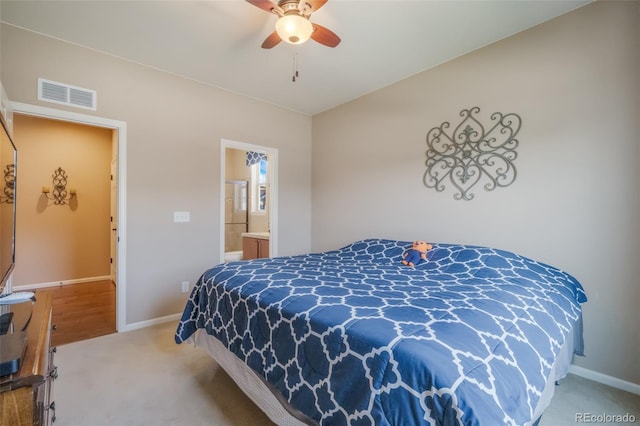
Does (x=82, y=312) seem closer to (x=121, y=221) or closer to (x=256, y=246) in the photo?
(x=121, y=221)

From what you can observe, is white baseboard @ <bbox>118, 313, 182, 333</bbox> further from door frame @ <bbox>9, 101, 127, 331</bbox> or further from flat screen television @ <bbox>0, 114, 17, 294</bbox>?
flat screen television @ <bbox>0, 114, 17, 294</bbox>

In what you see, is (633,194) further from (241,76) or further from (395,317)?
(241,76)

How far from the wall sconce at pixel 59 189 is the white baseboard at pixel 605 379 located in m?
6.52

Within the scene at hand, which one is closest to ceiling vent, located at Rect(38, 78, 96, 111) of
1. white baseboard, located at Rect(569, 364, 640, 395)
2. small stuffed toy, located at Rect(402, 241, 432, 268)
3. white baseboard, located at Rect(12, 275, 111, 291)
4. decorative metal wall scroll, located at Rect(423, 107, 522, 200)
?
white baseboard, located at Rect(12, 275, 111, 291)

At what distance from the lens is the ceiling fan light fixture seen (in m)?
1.83

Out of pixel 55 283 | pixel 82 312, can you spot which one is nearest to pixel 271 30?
pixel 82 312

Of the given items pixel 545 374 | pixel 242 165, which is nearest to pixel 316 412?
pixel 545 374

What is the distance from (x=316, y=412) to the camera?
1.24 m

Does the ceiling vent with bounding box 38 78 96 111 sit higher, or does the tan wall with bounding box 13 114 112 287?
the ceiling vent with bounding box 38 78 96 111

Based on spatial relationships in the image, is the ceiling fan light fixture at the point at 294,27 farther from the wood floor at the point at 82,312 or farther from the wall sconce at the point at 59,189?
the wall sconce at the point at 59,189

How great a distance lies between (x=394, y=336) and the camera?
1073 mm

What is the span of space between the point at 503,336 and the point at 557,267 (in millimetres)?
1549

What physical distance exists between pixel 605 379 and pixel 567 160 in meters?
1.59

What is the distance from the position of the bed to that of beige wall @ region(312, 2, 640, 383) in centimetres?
25
